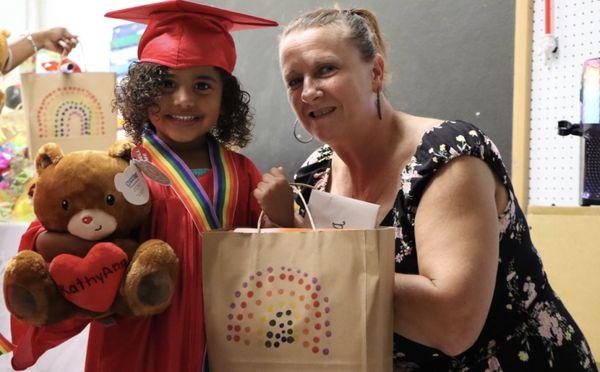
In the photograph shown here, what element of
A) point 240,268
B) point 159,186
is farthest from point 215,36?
point 240,268

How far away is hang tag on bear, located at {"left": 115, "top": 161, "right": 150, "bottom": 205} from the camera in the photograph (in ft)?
3.60

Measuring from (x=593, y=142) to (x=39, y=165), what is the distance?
1357mm

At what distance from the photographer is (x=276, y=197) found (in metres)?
1.21

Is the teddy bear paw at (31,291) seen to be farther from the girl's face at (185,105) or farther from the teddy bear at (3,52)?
the teddy bear at (3,52)

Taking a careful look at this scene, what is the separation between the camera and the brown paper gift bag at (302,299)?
954 mm

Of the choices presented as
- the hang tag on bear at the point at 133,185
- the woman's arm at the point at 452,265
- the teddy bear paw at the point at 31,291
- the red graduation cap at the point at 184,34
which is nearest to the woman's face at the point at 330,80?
the red graduation cap at the point at 184,34

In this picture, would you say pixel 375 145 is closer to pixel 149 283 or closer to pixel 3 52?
pixel 149 283

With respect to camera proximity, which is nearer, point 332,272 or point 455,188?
point 332,272

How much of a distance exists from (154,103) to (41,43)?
1.35 meters

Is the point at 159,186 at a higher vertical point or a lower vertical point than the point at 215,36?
lower

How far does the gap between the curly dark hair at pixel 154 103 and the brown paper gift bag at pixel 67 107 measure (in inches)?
23.9

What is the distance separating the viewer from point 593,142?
65.2 inches

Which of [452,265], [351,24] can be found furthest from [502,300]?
[351,24]

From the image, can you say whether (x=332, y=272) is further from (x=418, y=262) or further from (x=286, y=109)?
(x=286, y=109)
